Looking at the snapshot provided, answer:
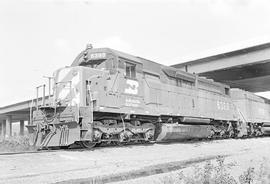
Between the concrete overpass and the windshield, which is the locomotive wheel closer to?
the windshield

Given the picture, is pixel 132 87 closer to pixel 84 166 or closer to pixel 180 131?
pixel 180 131

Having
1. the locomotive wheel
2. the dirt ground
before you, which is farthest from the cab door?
the dirt ground

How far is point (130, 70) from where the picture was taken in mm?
11266

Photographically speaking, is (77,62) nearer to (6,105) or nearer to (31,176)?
(31,176)

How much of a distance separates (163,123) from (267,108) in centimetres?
1716

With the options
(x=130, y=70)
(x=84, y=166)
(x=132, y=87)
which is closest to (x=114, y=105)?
(x=132, y=87)

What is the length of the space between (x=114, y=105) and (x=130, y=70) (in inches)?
66.9

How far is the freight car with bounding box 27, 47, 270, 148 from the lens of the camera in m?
9.38

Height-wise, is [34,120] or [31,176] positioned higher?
[34,120]

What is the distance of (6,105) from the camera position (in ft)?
150

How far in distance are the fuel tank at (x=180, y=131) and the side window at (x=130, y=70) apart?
2.56 metres

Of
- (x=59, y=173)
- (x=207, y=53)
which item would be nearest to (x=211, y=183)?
(x=59, y=173)

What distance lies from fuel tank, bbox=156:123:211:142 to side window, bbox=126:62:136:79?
2.56 meters

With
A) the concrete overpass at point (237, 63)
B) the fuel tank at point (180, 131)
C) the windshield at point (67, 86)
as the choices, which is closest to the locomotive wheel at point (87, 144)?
the windshield at point (67, 86)
